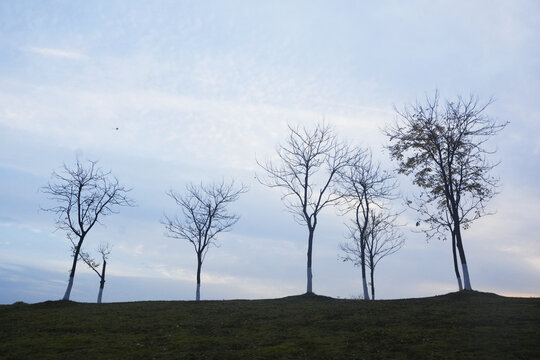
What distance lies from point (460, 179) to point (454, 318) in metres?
15.0

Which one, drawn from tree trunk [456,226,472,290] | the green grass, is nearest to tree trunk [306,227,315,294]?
the green grass

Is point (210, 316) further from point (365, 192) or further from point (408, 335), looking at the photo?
point (365, 192)

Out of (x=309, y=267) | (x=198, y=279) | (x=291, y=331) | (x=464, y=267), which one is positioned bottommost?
(x=291, y=331)

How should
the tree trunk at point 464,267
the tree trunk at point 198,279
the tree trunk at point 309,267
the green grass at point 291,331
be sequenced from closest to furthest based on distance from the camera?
the green grass at point 291,331 < the tree trunk at point 464,267 < the tree trunk at point 309,267 < the tree trunk at point 198,279

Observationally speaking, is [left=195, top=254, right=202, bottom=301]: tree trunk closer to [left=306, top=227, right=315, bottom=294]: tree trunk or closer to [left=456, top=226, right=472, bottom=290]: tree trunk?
[left=306, top=227, right=315, bottom=294]: tree trunk

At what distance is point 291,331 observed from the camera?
1945 cm

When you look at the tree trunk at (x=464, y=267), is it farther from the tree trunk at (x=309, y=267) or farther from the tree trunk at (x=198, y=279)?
the tree trunk at (x=198, y=279)

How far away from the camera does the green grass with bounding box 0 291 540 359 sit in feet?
51.2

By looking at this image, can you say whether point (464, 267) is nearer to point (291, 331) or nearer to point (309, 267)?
point (309, 267)

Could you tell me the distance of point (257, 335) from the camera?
18984 millimetres

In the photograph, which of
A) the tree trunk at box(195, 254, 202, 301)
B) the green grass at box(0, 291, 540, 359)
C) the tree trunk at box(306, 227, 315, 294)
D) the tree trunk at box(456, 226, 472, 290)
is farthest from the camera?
the tree trunk at box(195, 254, 202, 301)

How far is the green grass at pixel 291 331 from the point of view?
15594mm

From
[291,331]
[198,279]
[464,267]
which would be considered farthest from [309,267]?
[291,331]

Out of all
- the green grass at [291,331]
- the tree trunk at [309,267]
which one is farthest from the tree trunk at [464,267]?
the tree trunk at [309,267]
